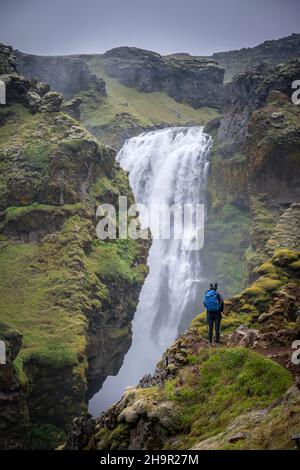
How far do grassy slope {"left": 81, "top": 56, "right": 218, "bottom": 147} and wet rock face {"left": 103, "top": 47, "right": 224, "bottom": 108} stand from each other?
264 cm

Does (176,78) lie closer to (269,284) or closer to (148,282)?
(148,282)

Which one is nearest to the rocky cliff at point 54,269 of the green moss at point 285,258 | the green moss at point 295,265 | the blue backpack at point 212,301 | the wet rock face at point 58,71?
the blue backpack at point 212,301

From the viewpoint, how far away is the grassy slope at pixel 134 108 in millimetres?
109062

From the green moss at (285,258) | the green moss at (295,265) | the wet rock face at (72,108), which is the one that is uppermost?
the wet rock face at (72,108)

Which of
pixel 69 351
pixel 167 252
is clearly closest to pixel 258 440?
pixel 69 351

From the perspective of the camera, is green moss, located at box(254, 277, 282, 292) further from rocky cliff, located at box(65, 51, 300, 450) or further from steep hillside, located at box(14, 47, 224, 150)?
steep hillside, located at box(14, 47, 224, 150)

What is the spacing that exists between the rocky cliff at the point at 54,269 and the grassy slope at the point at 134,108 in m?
53.3

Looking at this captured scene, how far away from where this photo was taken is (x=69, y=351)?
95.2 feet

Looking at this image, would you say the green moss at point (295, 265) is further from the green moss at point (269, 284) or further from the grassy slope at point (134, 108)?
the grassy slope at point (134, 108)

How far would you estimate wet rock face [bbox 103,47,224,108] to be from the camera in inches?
5502

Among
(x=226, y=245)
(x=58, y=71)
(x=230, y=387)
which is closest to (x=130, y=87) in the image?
(x=58, y=71)

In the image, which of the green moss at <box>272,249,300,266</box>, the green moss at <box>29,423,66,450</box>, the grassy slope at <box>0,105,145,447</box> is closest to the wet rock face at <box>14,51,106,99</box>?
the grassy slope at <box>0,105,145,447</box>

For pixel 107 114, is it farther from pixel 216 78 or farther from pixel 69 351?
pixel 69 351

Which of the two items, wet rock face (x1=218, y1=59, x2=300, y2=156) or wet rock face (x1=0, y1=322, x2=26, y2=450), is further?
wet rock face (x1=218, y1=59, x2=300, y2=156)
